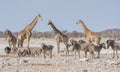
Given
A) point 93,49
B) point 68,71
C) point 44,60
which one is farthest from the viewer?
point 93,49

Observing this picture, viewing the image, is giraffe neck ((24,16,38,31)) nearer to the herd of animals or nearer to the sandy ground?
the herd of animals

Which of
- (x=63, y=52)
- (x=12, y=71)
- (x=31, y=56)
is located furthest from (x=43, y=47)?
(x=12, y=71)

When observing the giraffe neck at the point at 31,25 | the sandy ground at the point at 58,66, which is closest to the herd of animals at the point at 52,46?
the giraffe neck at the point at 31,25

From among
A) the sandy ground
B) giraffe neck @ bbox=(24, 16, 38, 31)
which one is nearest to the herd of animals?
giraffe neck @ bbox=(24, 16, 38, 31)

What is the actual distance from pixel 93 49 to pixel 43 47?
2.56 m

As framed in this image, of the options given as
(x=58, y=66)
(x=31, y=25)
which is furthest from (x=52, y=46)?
(x=31, y=25)

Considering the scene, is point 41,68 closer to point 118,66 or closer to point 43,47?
point 118,66

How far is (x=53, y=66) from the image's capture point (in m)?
21.9

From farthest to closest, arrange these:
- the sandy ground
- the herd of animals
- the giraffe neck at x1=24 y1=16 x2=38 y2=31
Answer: the giraffe neck at x1=24 y1=16 x2=38 y2=31 → the herd of animals → the sandy ground

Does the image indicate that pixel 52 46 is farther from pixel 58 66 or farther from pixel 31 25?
pixel 31 25

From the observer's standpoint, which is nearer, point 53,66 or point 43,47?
point 53,66

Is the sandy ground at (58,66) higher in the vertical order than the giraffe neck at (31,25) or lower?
lower

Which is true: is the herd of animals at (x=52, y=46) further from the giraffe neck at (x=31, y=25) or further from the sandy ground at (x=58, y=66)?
the sandy ground at (x=58, y=66)

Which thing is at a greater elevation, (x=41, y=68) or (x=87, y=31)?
(x=87, y=31)
